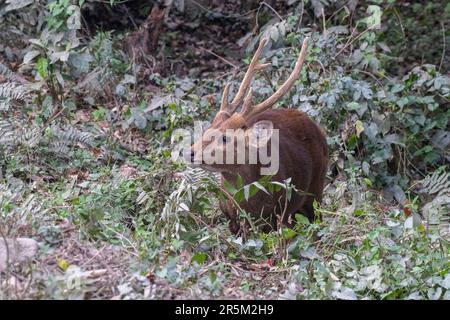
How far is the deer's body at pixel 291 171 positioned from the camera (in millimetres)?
6875

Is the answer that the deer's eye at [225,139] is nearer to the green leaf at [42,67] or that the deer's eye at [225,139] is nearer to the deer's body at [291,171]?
the deer's body at [291,171]

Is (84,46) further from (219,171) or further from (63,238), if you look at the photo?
(63,238)

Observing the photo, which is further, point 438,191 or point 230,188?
point 438,191

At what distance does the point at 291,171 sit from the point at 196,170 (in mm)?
826

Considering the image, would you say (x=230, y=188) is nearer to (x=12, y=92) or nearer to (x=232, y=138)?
(x=232, y=138)

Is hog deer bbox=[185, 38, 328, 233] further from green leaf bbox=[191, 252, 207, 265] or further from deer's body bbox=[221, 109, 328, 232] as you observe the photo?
green leaf bbox=[191, 252, 207, 265]

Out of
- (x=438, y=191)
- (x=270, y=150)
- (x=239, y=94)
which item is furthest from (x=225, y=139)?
(x=438, y=191)

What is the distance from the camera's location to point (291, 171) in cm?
718

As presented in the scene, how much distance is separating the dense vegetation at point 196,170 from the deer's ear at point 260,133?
514 millimetres

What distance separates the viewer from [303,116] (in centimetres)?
777

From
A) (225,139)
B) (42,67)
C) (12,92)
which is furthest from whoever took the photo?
(42,67)

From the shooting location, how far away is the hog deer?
6754 millimetres

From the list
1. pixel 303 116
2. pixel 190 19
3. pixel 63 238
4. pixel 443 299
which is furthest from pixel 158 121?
pixel 443 299

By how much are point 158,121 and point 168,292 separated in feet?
13.4
